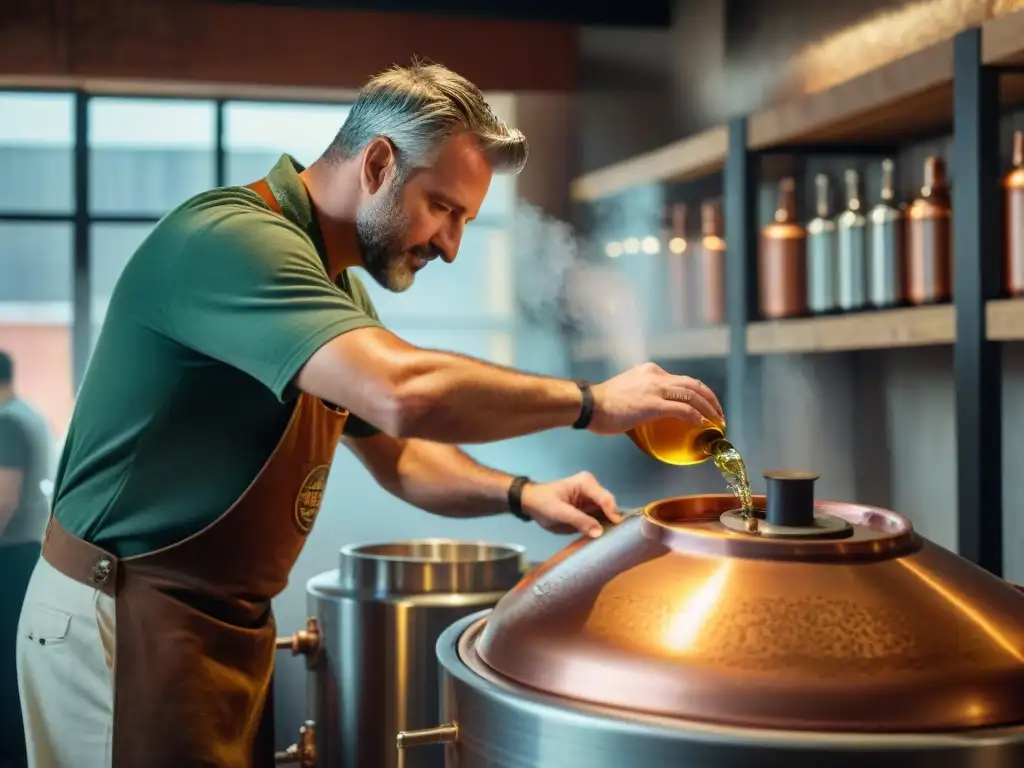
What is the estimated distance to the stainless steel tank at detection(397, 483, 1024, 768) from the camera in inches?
36.8

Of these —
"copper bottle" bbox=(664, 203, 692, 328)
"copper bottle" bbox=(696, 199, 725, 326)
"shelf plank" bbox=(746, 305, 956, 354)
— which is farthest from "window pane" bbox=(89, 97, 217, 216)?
"shelf plank" bbox=(746, 305, 956, 354)

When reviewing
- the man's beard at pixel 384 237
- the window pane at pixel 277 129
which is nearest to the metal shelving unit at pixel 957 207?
the man's beard at pixel 384 237

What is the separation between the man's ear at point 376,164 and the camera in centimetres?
163

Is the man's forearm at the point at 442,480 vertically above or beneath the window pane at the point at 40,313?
beneath

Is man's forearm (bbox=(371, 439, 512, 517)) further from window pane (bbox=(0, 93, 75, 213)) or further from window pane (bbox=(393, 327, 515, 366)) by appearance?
window pane (bbox=(0, 93, 75, 213))

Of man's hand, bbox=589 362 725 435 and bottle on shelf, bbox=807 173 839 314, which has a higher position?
bottle on shelf, bbox=807 173 839 314

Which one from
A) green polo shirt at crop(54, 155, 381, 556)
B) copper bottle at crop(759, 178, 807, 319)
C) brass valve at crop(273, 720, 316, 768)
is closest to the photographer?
green polo shirt at crop(54, 155, 381, 556)

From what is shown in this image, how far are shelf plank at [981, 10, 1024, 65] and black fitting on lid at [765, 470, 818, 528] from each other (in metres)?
0.82

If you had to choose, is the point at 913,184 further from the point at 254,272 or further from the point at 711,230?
the point at 254,272

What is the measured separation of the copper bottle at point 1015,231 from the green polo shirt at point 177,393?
39.3 inches

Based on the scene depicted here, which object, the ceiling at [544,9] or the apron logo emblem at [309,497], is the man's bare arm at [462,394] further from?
the ceiling at [544,9]

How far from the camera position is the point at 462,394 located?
4.17 ft

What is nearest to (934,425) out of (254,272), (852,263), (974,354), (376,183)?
(852,263)

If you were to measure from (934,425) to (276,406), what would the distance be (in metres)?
1.50
